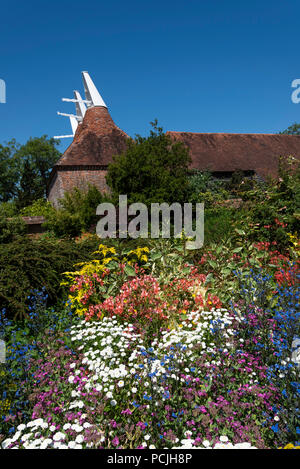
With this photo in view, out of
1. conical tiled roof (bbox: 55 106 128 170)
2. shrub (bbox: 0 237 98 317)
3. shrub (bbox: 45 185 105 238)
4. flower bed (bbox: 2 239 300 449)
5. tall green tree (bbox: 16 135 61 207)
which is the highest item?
tall green tree (bbox: 16 135 61 207)

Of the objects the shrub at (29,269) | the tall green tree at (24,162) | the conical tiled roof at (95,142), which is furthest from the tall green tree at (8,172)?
the shrub at (29,269)

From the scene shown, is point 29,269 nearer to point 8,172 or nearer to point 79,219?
point 79,219

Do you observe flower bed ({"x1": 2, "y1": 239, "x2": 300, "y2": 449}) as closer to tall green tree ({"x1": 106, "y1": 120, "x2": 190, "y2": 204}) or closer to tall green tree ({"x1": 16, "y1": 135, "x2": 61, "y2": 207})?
tall green tree ({"x1": 106, "y1": 120, "x2": 190, "y2": 204})

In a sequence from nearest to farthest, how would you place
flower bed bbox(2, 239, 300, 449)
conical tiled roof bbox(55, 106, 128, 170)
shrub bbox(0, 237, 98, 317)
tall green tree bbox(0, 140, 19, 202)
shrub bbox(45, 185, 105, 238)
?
flower bed bbox(2, 239, 300, 449), shrub bbox(0, 237, 98, 317), shrub bbox(45, 185, 105, 238), conical tiled roof bbox(55, 106, 128, 170), tall green tree bbox(0, 140, 19, 202)

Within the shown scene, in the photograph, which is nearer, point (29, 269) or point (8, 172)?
point (29, 269)

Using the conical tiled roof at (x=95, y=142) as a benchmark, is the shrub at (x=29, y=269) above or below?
below

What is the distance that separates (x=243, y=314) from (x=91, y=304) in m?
2.47

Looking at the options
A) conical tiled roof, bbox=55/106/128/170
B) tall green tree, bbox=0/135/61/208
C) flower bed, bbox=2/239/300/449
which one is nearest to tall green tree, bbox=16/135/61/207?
tall green tree, bbox=0/135/61/208

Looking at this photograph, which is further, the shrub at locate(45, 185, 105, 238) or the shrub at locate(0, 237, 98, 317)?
the shrub at locate(45, 185, 105, 238)

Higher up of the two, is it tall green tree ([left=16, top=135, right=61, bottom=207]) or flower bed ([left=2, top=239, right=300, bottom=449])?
tall green tree ([left=16, top=135, right=61, bottom=207])

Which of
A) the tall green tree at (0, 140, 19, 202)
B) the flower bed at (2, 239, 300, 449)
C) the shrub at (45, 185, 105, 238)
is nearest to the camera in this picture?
the flower bed at (2, 239, 300, 449)

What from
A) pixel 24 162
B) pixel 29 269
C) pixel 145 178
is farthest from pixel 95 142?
pixel 24 162

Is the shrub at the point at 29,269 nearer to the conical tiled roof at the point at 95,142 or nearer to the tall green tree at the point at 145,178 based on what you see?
the tall green tree at the point at 145,178
